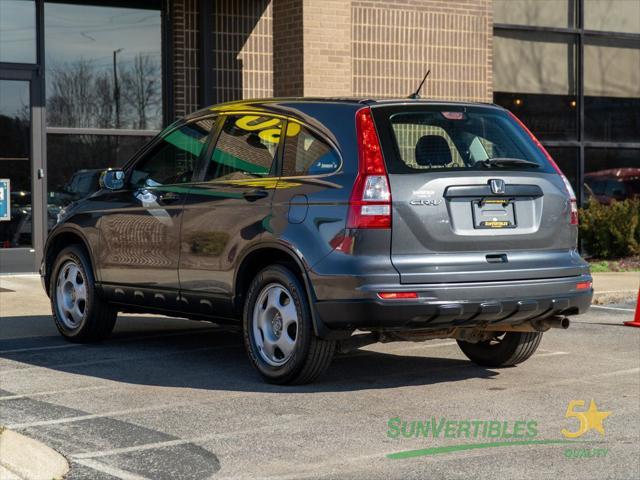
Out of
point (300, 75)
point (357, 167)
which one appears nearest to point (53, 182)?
point (300, 75)

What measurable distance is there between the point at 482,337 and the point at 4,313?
5.58 metres

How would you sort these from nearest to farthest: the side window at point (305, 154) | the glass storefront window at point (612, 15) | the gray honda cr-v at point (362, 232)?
the gray honda cr-v at point (362, 232) < the side window at point (305, 154) < the glass storefront window at point (612, 15)

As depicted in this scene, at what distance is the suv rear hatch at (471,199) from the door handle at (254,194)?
95cm

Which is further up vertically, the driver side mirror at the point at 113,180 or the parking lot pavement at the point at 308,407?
the driver side mirror at the point at 113,180

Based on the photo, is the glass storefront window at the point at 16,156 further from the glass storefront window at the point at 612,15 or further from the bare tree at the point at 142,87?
the glass storefront window at the point at 612,15

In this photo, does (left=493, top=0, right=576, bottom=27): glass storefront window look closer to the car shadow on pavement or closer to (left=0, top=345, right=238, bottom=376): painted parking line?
the car shadow on pavement

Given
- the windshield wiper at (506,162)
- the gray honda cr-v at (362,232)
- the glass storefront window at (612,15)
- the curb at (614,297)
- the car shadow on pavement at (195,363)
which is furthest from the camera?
the glass storefront window at (612,15)

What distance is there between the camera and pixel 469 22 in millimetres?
18625

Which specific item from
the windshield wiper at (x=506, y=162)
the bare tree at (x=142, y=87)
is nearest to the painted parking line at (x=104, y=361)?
the windshield wiper at (x=506, y=162)

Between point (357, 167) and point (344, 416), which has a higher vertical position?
point (357, 167)

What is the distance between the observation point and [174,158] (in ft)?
30.9

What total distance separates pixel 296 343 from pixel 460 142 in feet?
5.64

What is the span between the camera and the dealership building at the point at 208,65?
→ 52.0 feet

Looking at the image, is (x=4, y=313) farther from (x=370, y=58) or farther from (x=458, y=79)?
(x=458, y=79)
